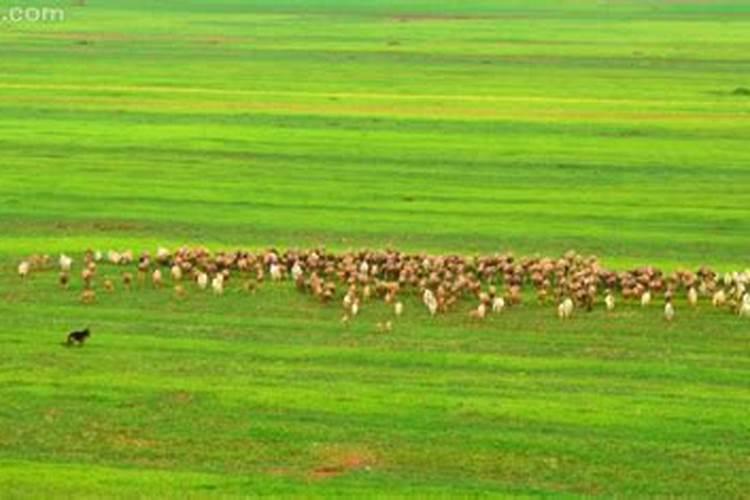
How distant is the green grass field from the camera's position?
2264 cm

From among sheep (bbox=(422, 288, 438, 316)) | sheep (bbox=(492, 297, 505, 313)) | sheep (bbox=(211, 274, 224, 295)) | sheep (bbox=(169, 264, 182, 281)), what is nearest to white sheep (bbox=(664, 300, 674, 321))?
sheep (bbox=(492, 297, 505, 313))

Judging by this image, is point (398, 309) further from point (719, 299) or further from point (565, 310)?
point (719, 299)

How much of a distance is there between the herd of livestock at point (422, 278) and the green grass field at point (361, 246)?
1.58 ft

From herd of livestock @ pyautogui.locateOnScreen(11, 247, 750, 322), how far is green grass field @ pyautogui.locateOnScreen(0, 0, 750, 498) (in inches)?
18.9

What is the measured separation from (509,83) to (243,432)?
5827 centimetres

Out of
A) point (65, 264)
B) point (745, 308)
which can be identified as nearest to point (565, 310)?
point (745, 308)

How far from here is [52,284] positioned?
111ft

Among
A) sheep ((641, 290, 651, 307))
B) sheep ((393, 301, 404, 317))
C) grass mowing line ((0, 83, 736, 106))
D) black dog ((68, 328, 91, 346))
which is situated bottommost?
black dog ((68, 328, 91, 346))

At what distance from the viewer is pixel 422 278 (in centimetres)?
3297

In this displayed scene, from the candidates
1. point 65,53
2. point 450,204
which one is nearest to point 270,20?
point 65,53

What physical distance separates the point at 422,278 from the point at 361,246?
500 centimetres

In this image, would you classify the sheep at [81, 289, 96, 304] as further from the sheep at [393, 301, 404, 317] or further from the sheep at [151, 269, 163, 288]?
the sheep at [393, 301, 404, 317]

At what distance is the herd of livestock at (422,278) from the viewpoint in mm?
32094

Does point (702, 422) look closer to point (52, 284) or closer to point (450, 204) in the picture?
point (52, 284)
